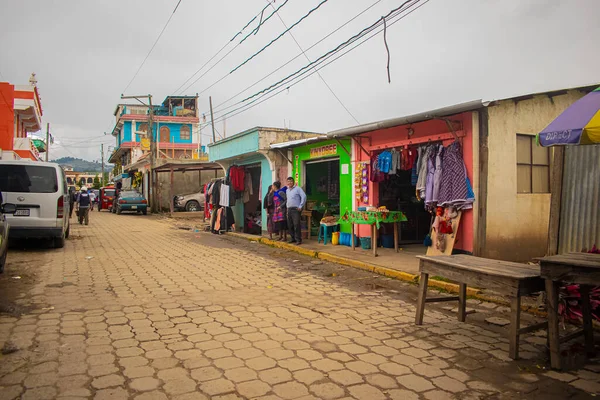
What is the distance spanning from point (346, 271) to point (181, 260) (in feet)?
11.9

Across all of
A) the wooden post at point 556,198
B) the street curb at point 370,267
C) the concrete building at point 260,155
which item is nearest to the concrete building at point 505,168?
the street curb at point 370,267

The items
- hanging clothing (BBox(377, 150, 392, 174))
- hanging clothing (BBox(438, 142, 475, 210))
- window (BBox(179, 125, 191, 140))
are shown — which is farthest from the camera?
window (BBox(179, 125, 191, 140))

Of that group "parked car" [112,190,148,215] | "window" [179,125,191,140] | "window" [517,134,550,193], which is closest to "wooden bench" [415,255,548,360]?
"window" [517,134,550,193]

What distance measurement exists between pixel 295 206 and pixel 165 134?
138ft

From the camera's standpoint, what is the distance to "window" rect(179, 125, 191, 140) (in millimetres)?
50906

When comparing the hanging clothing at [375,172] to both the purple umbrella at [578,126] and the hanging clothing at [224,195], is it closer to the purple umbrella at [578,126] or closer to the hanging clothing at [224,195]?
the purple umbrella at [578,126]

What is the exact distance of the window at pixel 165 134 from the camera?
163 feet

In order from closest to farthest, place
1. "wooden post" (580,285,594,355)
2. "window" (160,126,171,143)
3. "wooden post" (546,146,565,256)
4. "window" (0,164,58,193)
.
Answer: "wooden post" (580,285,594,355) → "wooden post" (546,146,565,256) → "window" (0,164,58,193) → "window" (160,126,171,143)

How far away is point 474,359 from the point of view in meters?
3.72

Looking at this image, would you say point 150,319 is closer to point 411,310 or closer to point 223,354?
Answer: point 223,354

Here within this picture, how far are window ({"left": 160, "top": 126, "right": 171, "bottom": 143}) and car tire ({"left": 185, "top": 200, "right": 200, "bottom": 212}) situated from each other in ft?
80.8

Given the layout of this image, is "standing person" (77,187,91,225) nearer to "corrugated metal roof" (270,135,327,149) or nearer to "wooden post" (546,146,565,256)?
"corrugated metal roof" (270,135,327,149)

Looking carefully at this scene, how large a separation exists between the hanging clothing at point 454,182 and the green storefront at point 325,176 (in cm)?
332

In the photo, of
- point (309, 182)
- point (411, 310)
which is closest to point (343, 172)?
point (309, 182)
